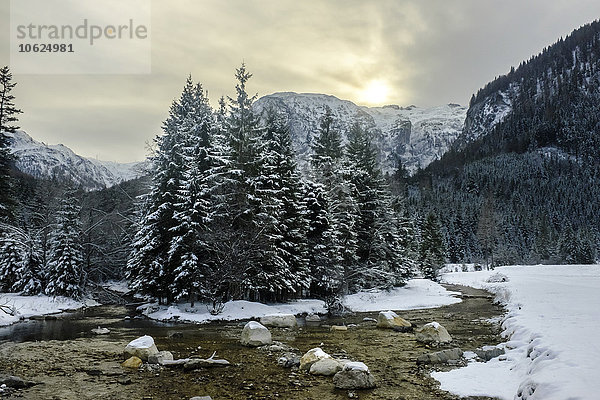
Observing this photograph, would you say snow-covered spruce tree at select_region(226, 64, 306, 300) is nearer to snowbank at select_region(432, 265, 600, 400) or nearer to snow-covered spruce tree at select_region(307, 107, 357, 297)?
snow-covered spruce tree at select_region(307, 107, 357, 297)

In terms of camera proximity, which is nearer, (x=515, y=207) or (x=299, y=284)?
(x=299, y=284)

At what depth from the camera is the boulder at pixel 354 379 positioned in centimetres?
1054

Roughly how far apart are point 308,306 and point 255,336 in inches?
525

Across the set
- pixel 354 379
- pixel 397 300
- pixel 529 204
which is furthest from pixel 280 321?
pixel 529 204

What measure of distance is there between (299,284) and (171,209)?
11.8 metres

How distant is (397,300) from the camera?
3278 centimetres

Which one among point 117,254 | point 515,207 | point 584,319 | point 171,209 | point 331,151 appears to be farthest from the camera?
point 515,207

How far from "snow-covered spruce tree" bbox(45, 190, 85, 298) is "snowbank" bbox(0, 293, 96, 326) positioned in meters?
0.92

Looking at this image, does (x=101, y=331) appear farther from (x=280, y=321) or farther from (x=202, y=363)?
(x=202, y=363)

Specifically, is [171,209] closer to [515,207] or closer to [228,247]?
[228,247]

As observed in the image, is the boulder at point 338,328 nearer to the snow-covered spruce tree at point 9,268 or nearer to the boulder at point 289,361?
the boulder at point 289,361

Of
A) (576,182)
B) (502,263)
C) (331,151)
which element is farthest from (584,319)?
(576,182)

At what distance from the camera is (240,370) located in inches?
497

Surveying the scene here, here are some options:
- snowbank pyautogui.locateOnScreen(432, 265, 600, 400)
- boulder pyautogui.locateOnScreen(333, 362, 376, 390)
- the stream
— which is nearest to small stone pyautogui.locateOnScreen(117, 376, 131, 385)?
the stream
